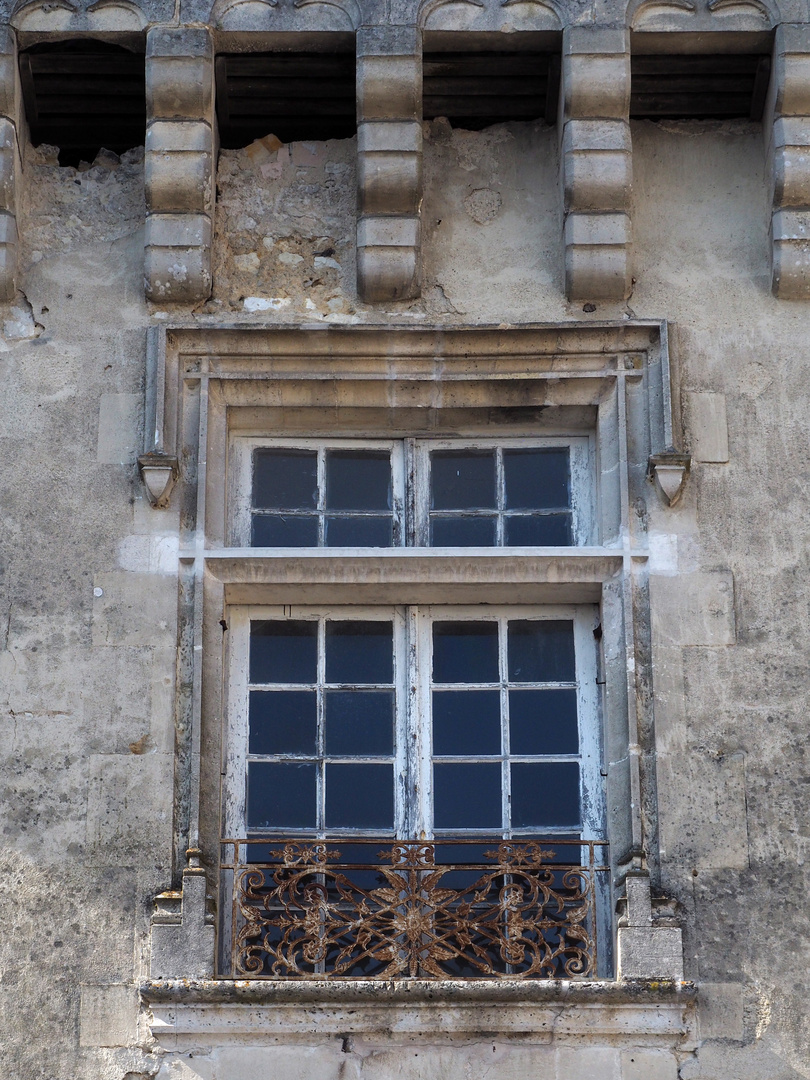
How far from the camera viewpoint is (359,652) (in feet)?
21.8

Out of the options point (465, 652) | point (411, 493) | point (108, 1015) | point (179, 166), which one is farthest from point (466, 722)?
point (179, 166)

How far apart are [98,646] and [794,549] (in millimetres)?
2335

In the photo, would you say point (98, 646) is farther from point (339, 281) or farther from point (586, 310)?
point (586, 310)

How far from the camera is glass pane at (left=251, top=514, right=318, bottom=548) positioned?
678 cm

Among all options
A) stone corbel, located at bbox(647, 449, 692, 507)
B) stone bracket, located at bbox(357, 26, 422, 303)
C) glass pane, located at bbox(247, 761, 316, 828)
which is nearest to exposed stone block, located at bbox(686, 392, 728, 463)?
stone corbel, located at bbox(647, 449, 692, 507)

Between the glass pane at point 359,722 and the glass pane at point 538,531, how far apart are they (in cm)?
72

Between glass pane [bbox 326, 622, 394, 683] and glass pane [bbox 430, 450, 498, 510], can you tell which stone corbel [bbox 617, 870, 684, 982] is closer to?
glass pane [bbox 326, 622, 394, 683]

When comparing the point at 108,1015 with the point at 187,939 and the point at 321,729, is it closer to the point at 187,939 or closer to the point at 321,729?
the point at 187,939

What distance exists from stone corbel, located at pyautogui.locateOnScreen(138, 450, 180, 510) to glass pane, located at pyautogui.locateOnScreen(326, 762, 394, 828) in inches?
42.7

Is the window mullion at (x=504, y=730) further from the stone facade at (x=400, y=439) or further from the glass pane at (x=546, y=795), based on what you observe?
the stone facade at (x=400, y=439)

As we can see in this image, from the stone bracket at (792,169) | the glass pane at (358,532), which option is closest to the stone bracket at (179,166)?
the glass pane at (358,532)

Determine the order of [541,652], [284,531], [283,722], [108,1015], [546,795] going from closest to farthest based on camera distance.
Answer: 1. [108,1015]
2. [546,795]
3. [283,722]
4. [541,652]
5. [284,531]

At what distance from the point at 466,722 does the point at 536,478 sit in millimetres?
955

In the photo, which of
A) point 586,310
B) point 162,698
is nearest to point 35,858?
point 162,698
